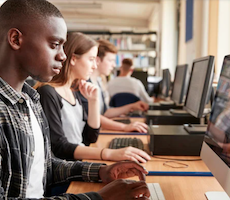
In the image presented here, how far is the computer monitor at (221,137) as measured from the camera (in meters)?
0.86

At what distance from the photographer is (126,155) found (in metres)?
1.36

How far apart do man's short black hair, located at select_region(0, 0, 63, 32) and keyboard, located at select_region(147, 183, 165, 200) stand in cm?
64

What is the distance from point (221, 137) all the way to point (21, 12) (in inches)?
26.8

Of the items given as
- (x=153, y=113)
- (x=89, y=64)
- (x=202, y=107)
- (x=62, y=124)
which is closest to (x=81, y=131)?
(x=62, y=124)

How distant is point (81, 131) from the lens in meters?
2.01

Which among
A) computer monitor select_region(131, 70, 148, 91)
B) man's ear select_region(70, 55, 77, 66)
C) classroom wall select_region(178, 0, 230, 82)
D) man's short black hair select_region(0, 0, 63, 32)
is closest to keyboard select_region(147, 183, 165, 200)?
man's short black hair select_region(0, 0, 63, 32)

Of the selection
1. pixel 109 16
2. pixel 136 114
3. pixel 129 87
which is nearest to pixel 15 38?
pixel 136 114

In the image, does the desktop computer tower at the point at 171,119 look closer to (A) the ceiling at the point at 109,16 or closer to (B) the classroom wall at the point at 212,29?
(B) the classroom wall at the point at 212,29

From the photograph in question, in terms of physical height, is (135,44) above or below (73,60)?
below

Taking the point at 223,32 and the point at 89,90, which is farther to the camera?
the point at 223,32

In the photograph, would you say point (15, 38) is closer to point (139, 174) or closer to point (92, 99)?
point (139, 174)

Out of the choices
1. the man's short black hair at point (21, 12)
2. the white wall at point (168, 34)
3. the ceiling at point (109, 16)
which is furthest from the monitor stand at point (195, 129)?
the ceiling at point (109, 16)

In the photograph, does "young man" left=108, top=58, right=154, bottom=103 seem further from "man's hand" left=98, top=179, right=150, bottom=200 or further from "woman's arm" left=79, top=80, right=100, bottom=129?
"man's hand" left=98, top=179, right=150, bottom=200

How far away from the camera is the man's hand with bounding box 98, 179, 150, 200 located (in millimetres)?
829
